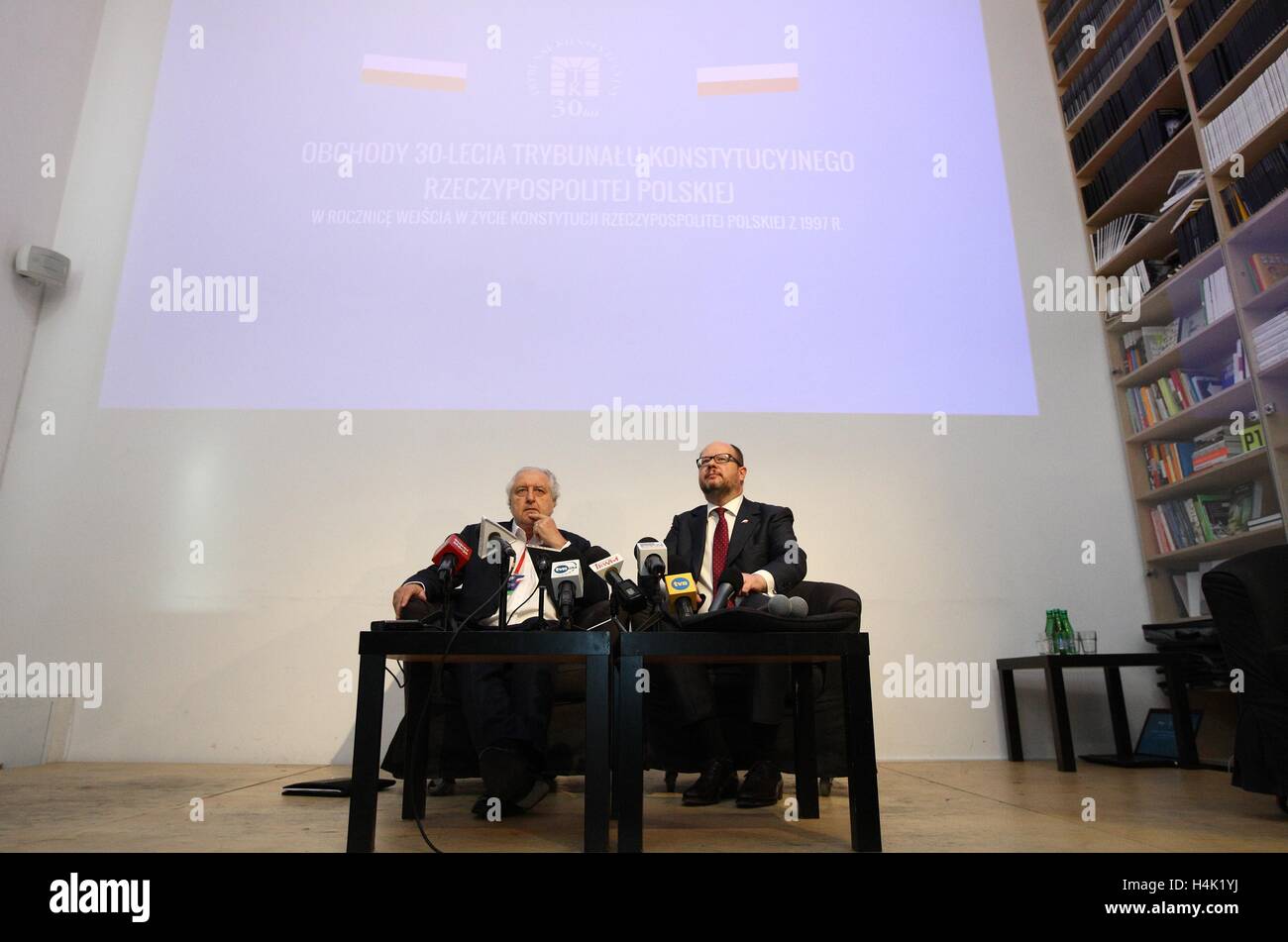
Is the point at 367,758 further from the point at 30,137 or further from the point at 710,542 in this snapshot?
the point at 30,137

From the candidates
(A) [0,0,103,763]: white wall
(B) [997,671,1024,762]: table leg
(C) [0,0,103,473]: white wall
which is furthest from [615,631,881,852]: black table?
(C) [0,0,103,473]: white wall

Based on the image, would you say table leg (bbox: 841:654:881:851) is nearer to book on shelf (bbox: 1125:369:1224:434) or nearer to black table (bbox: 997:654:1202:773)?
black table (bbox: 997:654:1202:773)

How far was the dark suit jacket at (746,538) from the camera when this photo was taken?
2797 millimetres

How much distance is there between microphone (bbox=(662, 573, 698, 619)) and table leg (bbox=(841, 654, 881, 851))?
0.35 m

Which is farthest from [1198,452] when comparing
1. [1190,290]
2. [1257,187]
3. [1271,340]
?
[1257,187]

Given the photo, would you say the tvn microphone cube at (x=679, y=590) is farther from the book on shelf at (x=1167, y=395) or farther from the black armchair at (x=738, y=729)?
the book on shelf at (x=1167, y=395)

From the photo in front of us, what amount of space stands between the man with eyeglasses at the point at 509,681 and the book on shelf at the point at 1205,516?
247 cm

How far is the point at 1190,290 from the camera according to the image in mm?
3514

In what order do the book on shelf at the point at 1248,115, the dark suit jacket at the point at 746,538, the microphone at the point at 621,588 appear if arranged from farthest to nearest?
the book on shelf at the point at 1248,115 < the dark suit jacket at the point at 746,538 < the microphone at the point at 621,588

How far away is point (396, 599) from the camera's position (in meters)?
2.27

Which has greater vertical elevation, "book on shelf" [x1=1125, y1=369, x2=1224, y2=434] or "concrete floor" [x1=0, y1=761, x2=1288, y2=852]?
"book on shelf" [x1=1125, y1=369, x2=1224, y2=434]

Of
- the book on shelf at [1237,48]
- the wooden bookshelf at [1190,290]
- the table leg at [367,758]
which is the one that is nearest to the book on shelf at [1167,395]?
the wooden bookshelf at [1190,290]

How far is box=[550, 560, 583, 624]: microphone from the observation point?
6.01 ft
